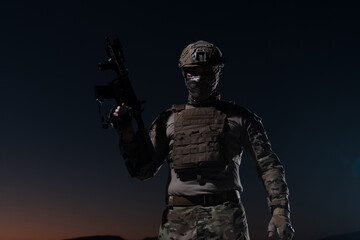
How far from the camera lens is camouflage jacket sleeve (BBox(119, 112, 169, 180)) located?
513 cm

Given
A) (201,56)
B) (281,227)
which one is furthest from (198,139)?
(281,227)

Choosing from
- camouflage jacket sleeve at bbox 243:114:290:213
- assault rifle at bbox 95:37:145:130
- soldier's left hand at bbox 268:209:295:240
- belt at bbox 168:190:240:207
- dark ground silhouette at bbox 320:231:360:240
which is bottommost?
dark ground silhouette at bbox 320:231:360:240

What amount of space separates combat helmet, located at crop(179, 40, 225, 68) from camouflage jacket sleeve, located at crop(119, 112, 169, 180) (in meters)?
1.02

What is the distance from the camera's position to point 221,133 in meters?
4.97

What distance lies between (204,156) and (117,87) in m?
1.51

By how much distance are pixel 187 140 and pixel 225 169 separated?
2.06 feet

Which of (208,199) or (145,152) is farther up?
(145,152)

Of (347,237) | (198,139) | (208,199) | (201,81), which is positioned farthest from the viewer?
(347,237)

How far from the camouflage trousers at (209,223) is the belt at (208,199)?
5cm

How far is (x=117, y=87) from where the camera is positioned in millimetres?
5094

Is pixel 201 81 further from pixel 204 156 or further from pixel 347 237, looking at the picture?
pixel 347 237

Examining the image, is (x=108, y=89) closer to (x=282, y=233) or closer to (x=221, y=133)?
(x=221, y=133)

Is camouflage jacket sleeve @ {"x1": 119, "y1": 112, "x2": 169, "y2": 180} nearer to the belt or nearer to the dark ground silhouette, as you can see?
the belt

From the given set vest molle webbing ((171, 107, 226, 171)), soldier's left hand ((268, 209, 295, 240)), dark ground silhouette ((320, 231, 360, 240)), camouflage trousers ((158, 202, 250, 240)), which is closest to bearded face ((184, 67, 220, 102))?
vest molle webbing ((171, 107, 226, 171))
